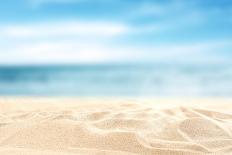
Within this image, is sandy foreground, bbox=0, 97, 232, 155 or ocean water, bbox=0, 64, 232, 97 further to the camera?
ocean water, bbox=0, 64, 232, 97

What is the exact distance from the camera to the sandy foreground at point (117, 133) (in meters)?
1.85

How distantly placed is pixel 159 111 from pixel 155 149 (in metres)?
0.74

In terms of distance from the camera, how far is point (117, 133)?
2.02m

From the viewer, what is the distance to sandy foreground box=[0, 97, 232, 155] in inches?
72.9

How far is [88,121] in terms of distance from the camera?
229 cm

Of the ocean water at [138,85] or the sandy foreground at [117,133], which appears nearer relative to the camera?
the sandy foreground at [117,133]

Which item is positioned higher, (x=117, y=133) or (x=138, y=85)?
(x=138, y=85)

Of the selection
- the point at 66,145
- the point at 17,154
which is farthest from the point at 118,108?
the point at 17,154

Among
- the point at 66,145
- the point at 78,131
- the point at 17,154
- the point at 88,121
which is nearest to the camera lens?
the point at 17,154

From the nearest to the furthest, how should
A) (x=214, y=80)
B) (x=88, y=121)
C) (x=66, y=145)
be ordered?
(x=66, y=145), (x=88, y=121), (x=214, y=80)

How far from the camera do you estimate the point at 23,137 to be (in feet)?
6.68

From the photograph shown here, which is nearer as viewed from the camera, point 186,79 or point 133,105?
point 133,105

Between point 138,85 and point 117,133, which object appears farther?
point 138,85

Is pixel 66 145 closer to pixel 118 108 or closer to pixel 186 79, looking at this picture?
pixel 118 108
